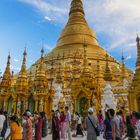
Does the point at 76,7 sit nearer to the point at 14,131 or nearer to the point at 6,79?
the point at 6,79

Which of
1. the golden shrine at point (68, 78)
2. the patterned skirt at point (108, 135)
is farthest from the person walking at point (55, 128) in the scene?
the golden shrine at point (68, 78)

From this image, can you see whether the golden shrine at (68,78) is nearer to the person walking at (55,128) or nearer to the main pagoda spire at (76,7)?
the main pagoda spire at (76,7)

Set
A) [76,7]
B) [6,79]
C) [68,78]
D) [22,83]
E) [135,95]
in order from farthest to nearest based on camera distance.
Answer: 1. [76,7]
2. [68,78]
3. [6,79]
4. [22,83]
5. [135,95]

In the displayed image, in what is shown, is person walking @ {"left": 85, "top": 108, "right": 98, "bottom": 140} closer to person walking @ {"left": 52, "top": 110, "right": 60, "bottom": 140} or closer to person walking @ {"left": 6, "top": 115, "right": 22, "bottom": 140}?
person walking @ {"left": 6, "top": 115, "right": 22, "bottom": 140}

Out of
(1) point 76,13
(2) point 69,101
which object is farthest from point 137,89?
(1) point 76,13

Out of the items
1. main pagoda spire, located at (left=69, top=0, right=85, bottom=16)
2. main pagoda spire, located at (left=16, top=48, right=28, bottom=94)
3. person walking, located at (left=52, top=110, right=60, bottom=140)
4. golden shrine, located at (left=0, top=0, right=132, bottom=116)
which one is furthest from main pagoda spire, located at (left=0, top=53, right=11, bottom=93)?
person walking, located at (left=52, top=110, right=60, bottom=140)

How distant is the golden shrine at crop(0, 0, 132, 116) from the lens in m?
25.5

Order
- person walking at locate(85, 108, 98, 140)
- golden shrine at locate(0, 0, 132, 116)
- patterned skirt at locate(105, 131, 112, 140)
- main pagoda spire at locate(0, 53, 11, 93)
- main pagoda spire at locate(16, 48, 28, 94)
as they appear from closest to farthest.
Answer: person walking at locate(85, 108, 98, 140) → patterned skirt at locate(105, 131, 112, 140) → golden shrine at locate(0, 0, 132, 116) → main pagoda spire at locate(16, 48, 28, 94) → main pagoda spire at locate(0, 53, 11, 93)

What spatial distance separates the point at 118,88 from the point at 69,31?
2362 cm

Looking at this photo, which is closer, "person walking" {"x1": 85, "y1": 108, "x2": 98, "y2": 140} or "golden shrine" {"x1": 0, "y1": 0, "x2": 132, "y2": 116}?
"person walking" {"x1": 85, "y1": 108, "x2": 98, "y2": 140}

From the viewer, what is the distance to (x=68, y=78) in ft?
119

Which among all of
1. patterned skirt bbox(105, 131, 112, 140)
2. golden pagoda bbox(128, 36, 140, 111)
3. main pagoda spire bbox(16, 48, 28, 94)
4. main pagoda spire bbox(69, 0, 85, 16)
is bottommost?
patterned skirt bbox(105, 131, 112, 140)

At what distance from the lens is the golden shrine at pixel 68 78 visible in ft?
83.6

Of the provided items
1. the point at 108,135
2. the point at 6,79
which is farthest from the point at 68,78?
the point at 108,135
